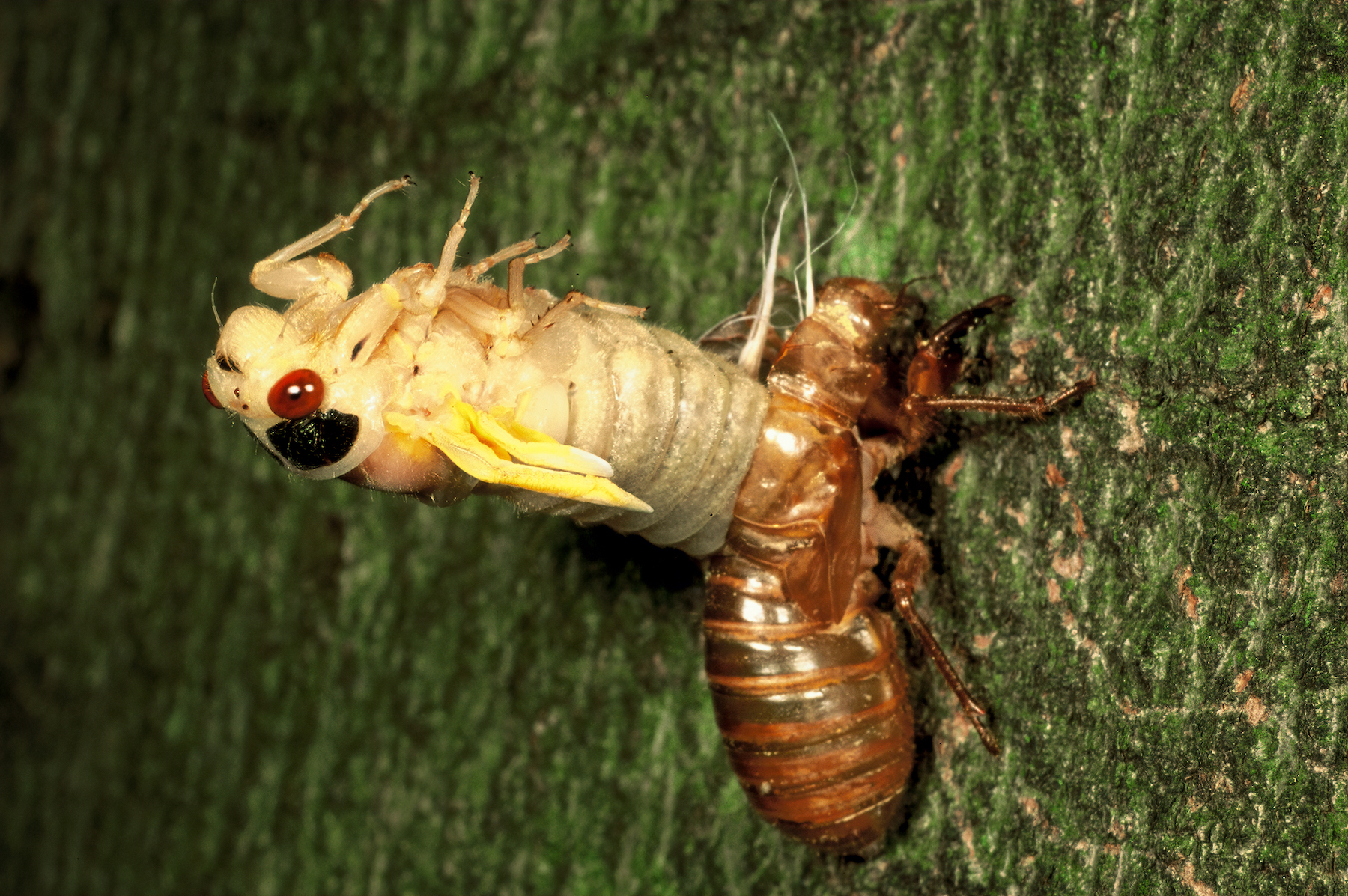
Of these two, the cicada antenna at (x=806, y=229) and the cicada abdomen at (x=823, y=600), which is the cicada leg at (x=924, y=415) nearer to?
the cicada abdomen at (x=823, y=600)

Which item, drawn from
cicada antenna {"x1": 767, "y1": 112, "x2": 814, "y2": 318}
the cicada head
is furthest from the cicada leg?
the cicada head

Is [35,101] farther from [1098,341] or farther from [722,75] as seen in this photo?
[1098,341]

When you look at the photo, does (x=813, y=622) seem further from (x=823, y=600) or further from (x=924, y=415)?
(x=924, y=415)

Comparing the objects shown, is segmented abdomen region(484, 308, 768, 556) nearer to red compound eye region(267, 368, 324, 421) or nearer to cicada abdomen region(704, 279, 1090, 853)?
cicada abdomen region(704, 279, 1090, 853)

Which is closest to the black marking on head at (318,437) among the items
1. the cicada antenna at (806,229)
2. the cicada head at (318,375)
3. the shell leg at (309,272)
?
the cicada head at (318,375)

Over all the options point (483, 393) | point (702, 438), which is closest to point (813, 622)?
point (702, 438)

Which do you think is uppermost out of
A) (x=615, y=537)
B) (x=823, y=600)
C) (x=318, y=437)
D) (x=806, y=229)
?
(x=806, y=229)
